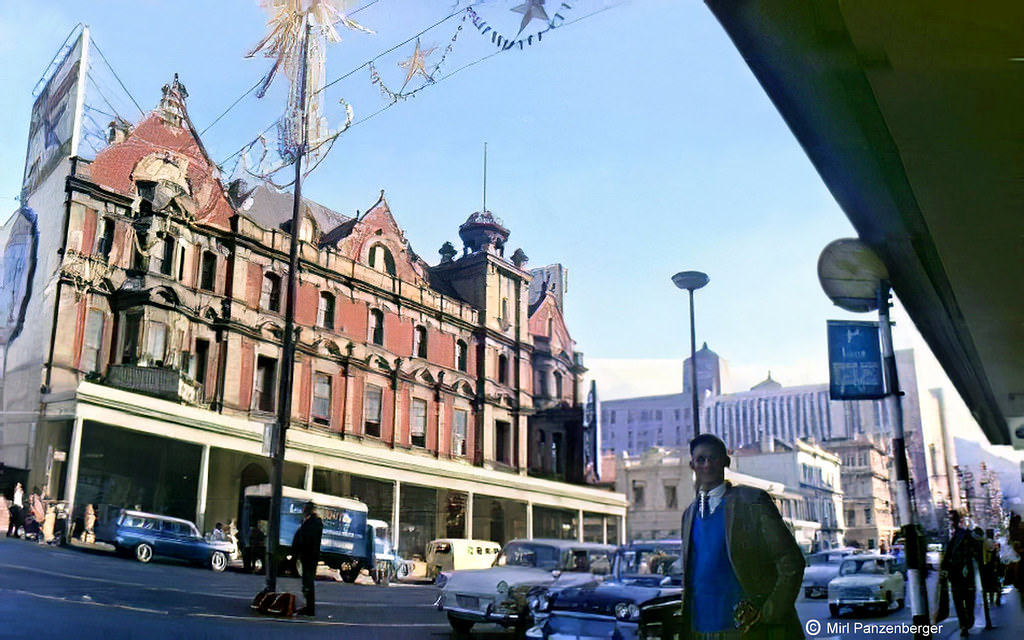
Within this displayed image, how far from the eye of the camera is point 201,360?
16.0 ft

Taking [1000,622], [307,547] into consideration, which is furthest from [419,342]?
[1000,622]

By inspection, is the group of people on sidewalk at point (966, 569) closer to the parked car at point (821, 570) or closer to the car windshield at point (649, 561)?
the parked car at point (821, 570)

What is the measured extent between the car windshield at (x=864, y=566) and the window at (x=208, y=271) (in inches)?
151

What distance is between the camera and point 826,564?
4.74 m

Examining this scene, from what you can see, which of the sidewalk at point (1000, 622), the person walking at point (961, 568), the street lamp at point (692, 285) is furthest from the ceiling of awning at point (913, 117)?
the sidewalk at point (1000, 622)

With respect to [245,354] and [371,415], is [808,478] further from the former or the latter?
[245,354]

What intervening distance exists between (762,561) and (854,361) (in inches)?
68.4

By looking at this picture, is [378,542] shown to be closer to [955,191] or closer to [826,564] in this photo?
[826,564]

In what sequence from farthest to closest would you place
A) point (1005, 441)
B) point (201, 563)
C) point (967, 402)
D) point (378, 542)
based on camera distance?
point (1005, 441)
point (967, 402)
point (378, 542)
point (201, 563)

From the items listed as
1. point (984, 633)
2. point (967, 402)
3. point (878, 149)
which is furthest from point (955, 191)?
point (984, 633)

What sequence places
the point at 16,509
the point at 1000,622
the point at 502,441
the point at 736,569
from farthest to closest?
1. the point at 1000,622
2. the point at 502,441
3. the point at 16,509
4. the point at 736,569

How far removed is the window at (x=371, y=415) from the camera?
17.0ft

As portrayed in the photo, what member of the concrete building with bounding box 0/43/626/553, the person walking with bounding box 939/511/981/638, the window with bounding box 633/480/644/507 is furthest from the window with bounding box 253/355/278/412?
the person walking with bounding box 939/511/981/638

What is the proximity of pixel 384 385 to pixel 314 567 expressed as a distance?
1.15 m
